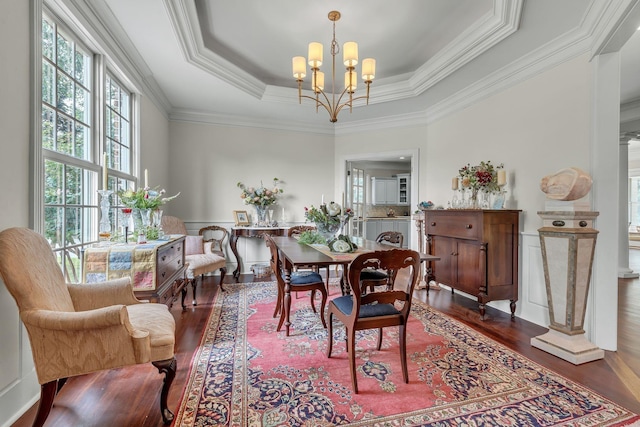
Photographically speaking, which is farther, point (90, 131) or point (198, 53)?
point (198, 53)

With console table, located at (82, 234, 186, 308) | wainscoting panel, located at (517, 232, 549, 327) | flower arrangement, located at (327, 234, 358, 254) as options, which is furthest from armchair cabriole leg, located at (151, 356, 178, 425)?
wainscoting panel, located at (517, 232, 549, 327)

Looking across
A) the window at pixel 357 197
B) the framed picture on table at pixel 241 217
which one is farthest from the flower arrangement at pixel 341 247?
the window at pixel 357 197

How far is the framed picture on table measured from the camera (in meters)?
4.96

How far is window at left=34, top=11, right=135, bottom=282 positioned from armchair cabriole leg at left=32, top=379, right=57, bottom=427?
0.92 metres

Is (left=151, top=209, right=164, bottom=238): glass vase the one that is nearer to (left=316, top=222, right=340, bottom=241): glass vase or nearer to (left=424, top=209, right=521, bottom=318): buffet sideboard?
(left=316, top=222, right=340, bottom=241): glass vase

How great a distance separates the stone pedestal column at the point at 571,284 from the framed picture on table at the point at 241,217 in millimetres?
4107

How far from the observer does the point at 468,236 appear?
10.5ft

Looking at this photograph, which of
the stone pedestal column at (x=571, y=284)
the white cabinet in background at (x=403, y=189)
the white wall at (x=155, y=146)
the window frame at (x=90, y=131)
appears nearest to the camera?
the window frame at (x=90, y=131)

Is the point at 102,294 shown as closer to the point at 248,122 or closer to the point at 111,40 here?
the point at 111,40

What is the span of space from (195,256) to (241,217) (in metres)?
1.32

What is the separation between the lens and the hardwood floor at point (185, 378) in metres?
1.63

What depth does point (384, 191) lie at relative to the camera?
27.3ft

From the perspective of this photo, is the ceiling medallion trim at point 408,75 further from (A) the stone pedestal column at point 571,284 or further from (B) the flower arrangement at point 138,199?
(A) the stone pedestal column at point 571,284

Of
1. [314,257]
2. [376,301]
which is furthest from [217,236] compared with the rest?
[376,301]
